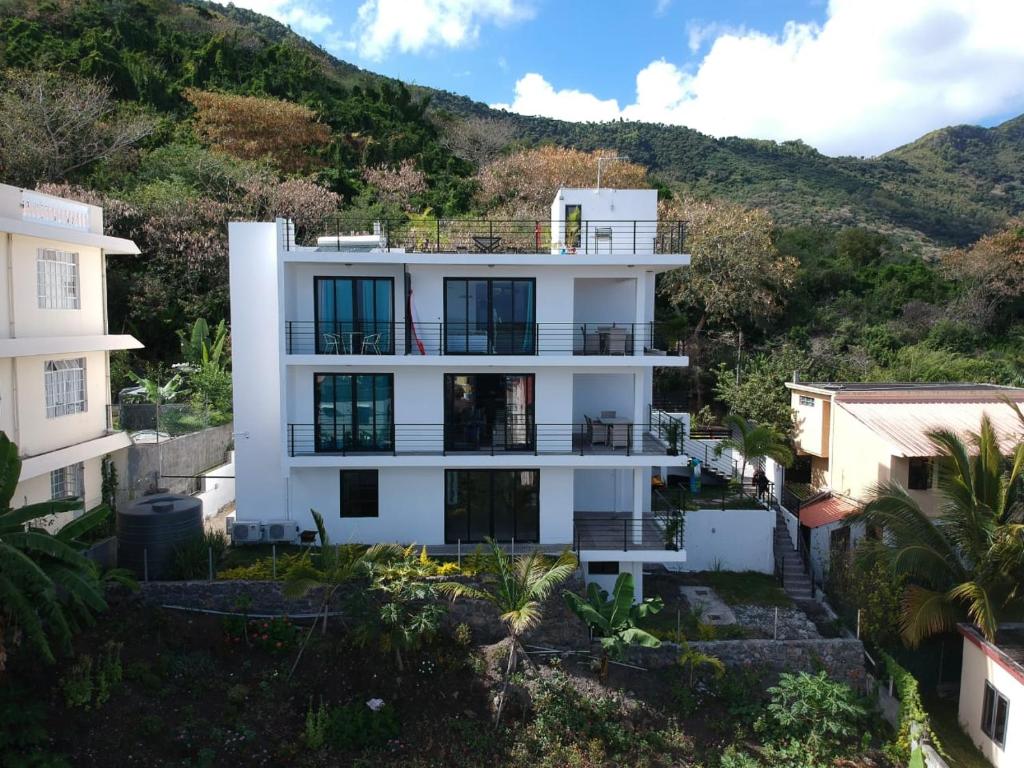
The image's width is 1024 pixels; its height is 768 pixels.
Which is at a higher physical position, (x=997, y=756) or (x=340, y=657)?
(x=340, y=657)

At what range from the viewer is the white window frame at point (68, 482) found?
18.2 m

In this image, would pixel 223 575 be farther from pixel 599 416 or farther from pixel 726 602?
pixel 726 602

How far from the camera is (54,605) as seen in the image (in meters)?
11.8

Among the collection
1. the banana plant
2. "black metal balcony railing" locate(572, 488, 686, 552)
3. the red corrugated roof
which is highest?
"black metal balcony railing" locate(572, 488, 686, 552)

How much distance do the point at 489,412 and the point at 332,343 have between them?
4519 mm

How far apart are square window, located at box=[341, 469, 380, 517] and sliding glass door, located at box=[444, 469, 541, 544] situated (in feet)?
6.35

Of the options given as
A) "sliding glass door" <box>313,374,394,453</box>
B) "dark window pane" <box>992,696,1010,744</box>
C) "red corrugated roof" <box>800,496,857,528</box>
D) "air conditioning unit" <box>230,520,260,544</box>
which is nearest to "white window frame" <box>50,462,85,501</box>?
"air conditioning unit" <box>230,520,260,544</box>

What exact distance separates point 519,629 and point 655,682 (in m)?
3.75

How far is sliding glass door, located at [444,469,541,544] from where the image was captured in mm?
18500

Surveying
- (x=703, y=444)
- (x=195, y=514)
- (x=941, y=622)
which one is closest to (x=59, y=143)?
(x=195, y=514)

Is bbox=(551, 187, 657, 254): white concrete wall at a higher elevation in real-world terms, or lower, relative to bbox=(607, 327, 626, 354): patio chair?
higher

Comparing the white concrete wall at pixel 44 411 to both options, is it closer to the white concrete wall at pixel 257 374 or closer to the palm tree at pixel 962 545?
the white concrete wall at pixel 257 374

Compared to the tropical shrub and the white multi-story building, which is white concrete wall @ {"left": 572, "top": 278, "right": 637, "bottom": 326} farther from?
the tropical shrub

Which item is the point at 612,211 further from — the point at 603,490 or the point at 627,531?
the point at 627,531
